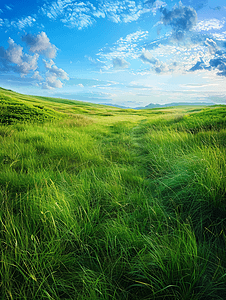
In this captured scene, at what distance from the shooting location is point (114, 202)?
206 cm

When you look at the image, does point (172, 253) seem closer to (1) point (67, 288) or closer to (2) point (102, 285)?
(2) point (102, 285)

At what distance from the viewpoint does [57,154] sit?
414cm

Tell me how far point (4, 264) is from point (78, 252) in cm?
60

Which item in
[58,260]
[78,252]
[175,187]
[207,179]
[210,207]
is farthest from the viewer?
[175,187]

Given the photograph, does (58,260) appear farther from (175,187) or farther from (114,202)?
(175,187)

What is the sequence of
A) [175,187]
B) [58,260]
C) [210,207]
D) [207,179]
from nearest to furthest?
[58,260], [210,207], [207,179], [175,187]

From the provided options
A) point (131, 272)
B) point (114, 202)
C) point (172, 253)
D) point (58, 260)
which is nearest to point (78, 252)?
point (58, 260)

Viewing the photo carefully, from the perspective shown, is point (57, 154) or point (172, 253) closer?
point (172, 253)

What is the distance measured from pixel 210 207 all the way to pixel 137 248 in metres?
1.24

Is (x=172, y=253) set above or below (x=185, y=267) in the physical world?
above

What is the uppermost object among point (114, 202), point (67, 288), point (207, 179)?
point (207, 179)

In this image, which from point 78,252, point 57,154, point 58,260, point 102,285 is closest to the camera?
point 102,285

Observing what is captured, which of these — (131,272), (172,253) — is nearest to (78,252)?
(131,272)

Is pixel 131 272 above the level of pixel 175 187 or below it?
below
